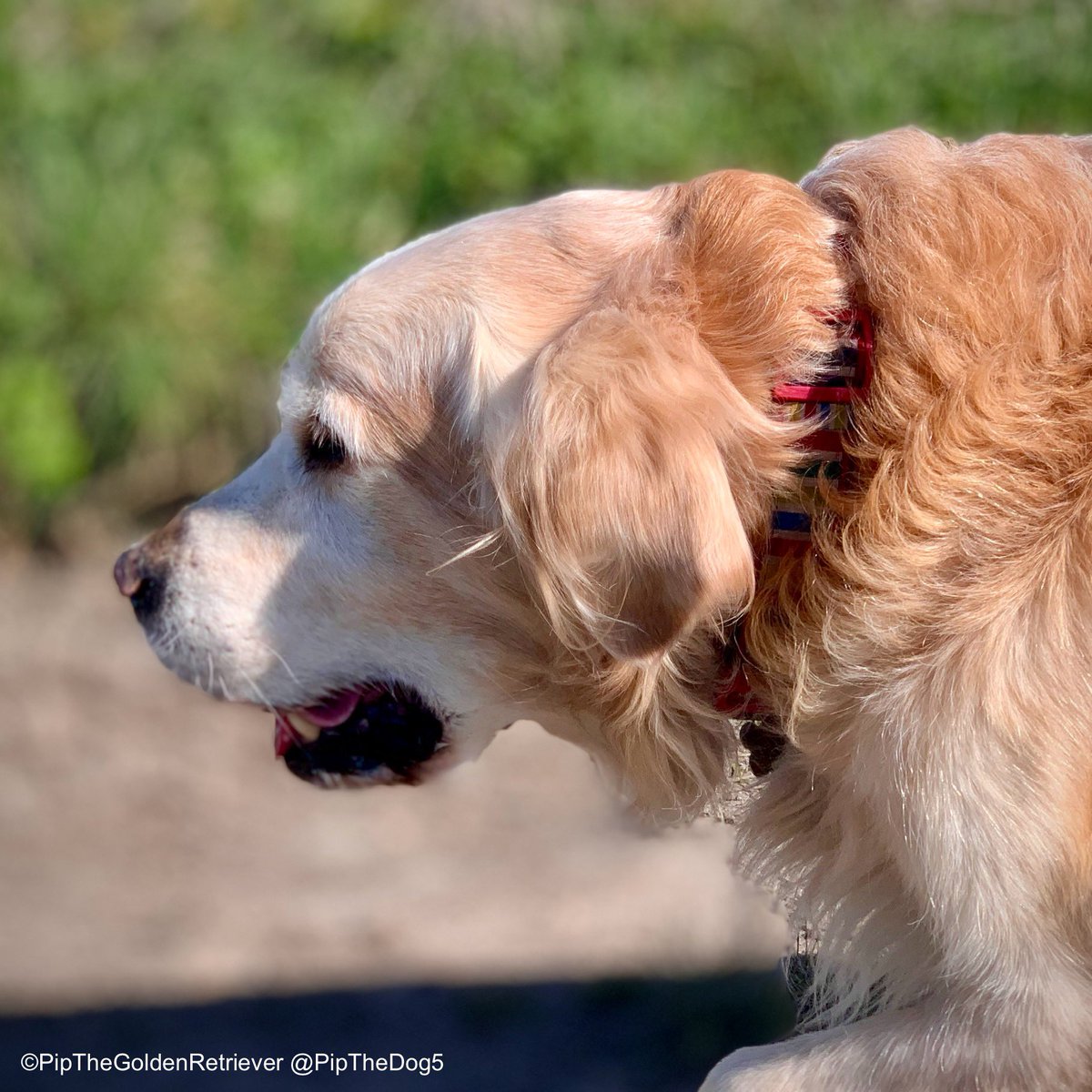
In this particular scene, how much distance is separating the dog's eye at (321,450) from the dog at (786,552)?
1cm

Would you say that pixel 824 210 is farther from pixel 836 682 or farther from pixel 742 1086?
pixel 742 1086

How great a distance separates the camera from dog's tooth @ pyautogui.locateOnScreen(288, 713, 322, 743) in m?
2.59

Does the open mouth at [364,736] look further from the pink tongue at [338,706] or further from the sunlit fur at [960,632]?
the sunlit fur at [960,632]

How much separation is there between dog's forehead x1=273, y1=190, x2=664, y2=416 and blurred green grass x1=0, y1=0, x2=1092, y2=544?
4152 millimetres

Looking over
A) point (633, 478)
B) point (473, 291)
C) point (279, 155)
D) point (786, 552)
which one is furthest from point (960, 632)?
point (279, 155)

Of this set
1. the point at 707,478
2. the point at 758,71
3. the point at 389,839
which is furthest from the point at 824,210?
the point at 758,71

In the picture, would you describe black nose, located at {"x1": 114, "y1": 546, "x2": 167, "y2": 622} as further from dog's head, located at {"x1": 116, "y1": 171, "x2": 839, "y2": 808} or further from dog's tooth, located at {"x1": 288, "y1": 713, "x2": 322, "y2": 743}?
dog's tooth, located at {"x1": 288, "y1": 713, "x2": 322, "y2": 743}

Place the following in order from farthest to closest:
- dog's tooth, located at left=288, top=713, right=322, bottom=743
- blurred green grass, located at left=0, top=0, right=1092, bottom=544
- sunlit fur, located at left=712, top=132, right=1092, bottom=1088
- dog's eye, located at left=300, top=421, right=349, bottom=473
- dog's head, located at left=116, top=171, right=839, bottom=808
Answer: blurred green grass, located at left=0, top=0, right=1092, bottom=544 < dog's tooth, located at left=288, top=713, right=322, bottom=743 < dog's eye, located at left=300, top=421, right=349, bottom=473 < dog's head, located at left=116, top=171, right=839, bottom=808 < sunlit fur, located at left=712, top=132, right=1092, bottom=1088

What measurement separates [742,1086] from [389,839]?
9.70 ft

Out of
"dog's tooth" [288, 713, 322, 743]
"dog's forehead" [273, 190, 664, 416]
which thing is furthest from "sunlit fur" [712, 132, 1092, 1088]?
"dog's tooth" [288, 713, 322, 743]

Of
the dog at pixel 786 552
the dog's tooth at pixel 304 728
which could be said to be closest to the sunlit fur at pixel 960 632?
the dog at pixel 786 552

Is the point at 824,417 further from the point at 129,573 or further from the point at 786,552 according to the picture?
the point at 129,573

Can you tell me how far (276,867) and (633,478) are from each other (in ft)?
10.7

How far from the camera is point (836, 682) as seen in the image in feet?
6.40
